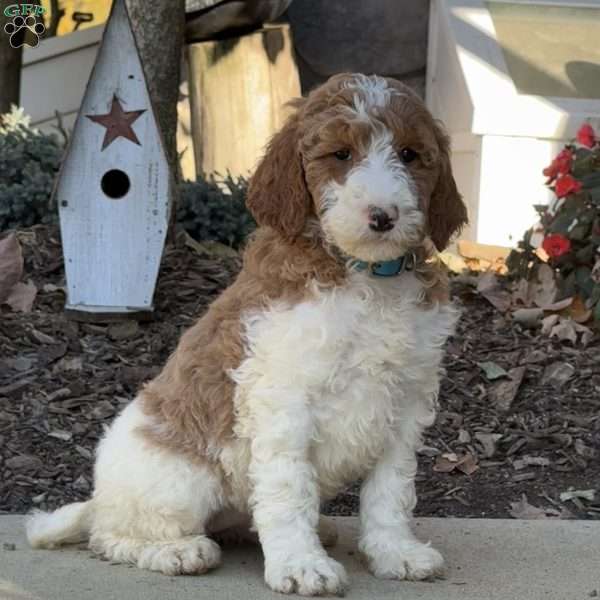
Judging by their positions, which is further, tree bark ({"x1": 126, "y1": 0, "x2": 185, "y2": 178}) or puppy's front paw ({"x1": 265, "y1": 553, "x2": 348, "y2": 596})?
tree bark ({"x1": 126, "y1": 0, "x2": 185, "y2": 178})

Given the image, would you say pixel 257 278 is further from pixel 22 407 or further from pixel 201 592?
pixel 22 407

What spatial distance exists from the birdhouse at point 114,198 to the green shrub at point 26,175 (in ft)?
2.41

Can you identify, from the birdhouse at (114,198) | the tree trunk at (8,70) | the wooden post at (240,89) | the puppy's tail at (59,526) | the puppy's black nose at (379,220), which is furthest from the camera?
the wooden post at (240,89)

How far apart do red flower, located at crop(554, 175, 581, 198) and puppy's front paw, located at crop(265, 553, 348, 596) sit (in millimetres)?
3243

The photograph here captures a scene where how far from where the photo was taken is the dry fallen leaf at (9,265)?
20.0 feet

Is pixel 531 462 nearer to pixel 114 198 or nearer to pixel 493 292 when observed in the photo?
pixel 493 292

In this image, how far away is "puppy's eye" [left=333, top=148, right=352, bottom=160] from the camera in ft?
11.3

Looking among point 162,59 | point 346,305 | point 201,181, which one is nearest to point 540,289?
point 201,181

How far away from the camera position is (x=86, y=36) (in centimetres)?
1005

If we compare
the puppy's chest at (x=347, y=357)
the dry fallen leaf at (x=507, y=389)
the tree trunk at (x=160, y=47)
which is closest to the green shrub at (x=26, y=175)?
the tree trunk at (x=160, y=47)

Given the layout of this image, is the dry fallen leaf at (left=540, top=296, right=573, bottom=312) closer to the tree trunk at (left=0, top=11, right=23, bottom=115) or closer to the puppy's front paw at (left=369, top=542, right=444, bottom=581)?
the puppy's front paw at (left=369, top=542, right=444, bottom=581)

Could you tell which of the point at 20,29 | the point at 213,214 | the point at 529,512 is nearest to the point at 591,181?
the point at 529,512

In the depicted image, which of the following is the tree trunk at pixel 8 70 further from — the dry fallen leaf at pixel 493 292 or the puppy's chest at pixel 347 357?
the puppy's chest at pixel 347 357

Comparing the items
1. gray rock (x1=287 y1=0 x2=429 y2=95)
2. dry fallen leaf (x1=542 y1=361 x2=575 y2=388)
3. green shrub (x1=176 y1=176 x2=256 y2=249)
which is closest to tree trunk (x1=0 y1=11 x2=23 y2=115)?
green shrub (x1=176 y1=176 x2=256 y2=249)
